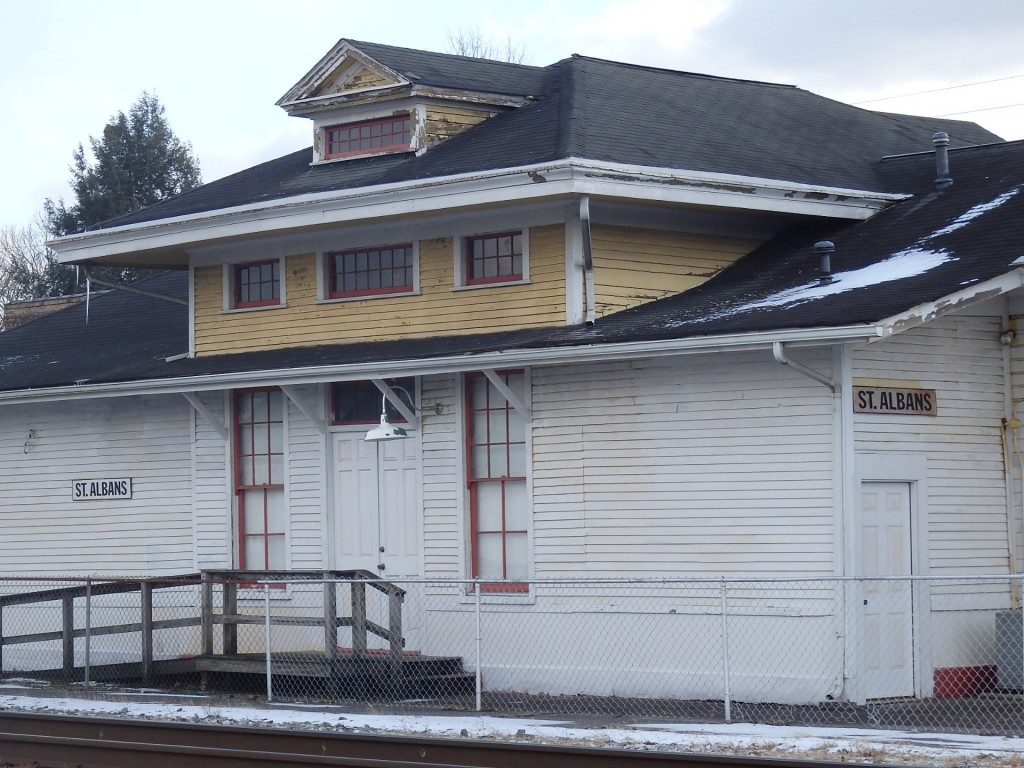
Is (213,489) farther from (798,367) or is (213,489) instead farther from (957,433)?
(957,433)

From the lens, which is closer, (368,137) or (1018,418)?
(1018,418)

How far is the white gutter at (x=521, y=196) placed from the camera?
54.7 ft

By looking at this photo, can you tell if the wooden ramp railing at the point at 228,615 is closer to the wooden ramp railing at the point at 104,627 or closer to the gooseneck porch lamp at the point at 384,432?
the wooden ramp railing at the point at 104,627

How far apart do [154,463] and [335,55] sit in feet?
19.4

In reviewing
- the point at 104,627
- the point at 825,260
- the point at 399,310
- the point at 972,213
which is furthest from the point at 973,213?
the point at 104,627

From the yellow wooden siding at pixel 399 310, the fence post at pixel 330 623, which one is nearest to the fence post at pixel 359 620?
the fence post at pixel 330 623

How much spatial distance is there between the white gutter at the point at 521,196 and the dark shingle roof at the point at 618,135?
0.82ft

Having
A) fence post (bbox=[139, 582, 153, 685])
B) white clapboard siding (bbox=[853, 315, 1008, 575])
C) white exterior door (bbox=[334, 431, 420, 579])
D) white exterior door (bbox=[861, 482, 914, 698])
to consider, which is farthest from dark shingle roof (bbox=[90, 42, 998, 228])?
fence post (bbox=[139, 582, 153, 685])

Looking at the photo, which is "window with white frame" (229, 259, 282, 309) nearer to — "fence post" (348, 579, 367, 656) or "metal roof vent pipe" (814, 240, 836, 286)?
"fence post" (348, 579, 367, 656)

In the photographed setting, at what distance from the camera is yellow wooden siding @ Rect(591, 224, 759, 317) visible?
17.6 metres

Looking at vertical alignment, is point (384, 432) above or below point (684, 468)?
above

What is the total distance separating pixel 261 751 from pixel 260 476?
8.19m

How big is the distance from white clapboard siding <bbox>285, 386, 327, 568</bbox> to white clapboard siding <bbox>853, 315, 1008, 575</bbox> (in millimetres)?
7065

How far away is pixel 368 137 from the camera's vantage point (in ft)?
66.9
